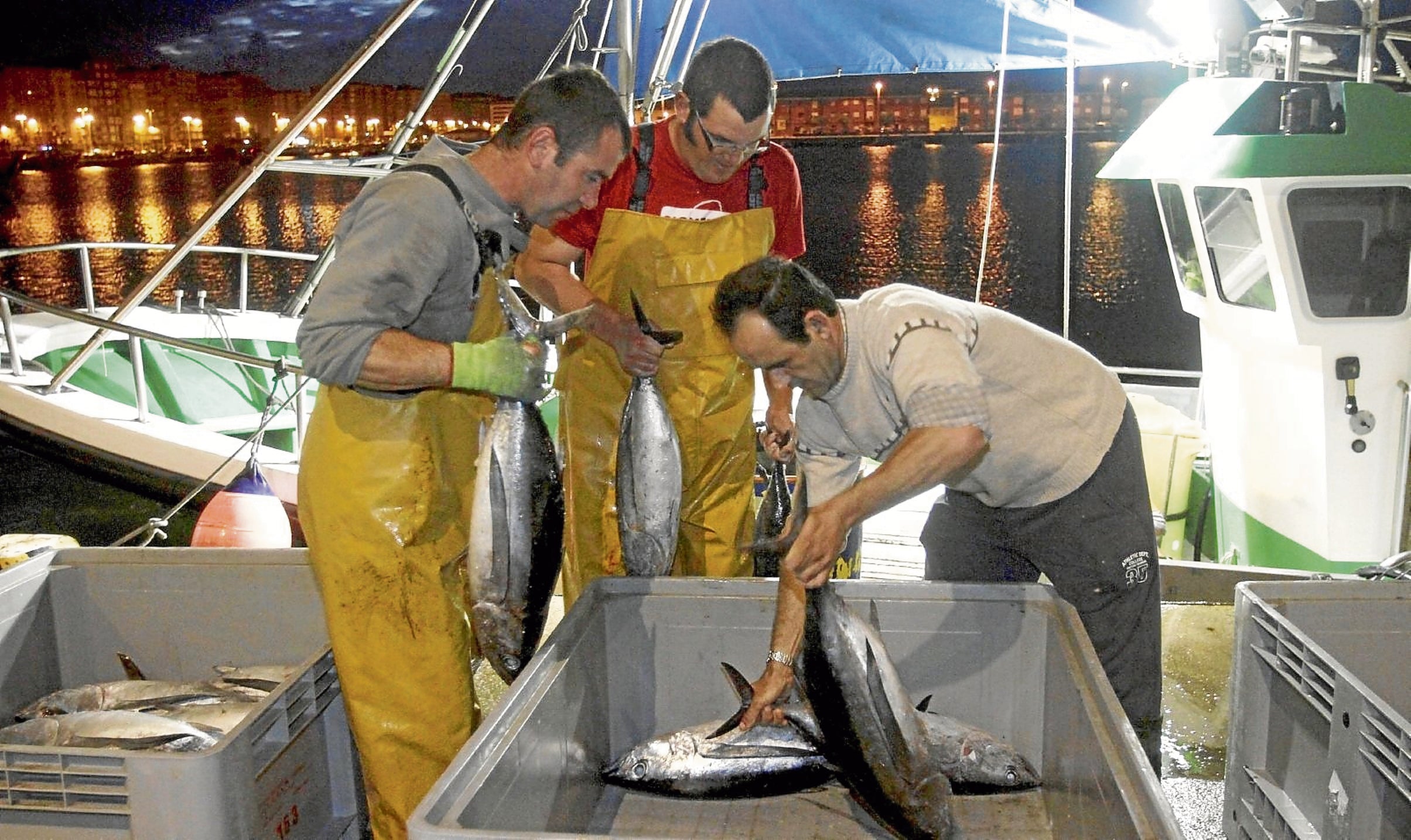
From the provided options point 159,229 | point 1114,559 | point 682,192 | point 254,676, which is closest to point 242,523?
point 254,676

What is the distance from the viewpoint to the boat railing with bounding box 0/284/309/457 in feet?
17.5

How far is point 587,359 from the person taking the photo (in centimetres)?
381

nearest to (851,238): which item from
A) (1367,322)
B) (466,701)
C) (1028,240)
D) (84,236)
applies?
(1028,240)

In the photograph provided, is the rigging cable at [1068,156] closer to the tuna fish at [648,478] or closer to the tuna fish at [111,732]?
the tuna fish at [648,478]

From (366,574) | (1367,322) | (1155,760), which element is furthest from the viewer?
(1367,322)

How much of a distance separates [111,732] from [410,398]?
1.13 meters

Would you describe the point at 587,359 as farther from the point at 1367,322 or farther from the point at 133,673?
the point at 1367,322

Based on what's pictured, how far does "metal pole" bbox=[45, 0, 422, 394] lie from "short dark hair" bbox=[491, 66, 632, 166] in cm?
179

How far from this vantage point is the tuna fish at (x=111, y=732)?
280 centimetres

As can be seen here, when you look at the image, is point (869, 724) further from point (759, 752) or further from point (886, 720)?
point (759, 752)

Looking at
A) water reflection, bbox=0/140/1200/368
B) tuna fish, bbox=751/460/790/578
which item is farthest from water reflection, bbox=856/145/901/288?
tuna fish, bbox=751/460/790/578

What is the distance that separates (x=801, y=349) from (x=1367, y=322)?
14.0 ft

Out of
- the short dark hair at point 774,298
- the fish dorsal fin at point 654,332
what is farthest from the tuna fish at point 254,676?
Answer: the short dark hair at point 774,298

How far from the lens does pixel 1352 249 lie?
5641 millimetres
